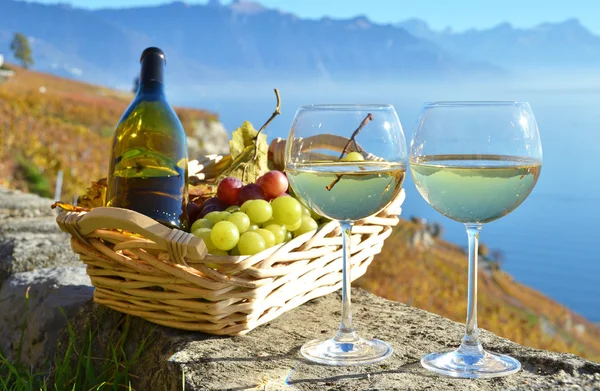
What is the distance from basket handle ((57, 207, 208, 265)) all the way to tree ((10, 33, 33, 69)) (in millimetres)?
54661

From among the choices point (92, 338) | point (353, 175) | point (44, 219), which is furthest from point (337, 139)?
point (44, 219)

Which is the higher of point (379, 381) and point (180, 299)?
point (180, 299)

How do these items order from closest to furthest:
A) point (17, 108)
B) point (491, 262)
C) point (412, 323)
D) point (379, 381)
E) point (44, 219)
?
1. point (379, 381)
2. point (412, 323)
3. point (44, 219)
4. point (491, 262)
5. point (17, 108)

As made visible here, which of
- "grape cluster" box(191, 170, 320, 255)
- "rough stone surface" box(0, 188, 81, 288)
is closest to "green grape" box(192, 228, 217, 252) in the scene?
"grape cluster" box(191, 170, 320, 255)

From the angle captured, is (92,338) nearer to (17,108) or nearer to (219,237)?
(219,237)

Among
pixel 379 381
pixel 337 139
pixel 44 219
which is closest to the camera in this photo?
pixel 379 381

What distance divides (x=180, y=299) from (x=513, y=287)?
12.5 meters

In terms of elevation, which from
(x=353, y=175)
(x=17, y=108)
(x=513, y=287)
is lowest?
(x=513, y=287)

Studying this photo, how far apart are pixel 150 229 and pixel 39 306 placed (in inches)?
37.5

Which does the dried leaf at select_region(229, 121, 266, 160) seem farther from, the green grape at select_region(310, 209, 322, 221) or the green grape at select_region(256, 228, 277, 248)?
the green grape at select_region(256, 228, 277, 248)

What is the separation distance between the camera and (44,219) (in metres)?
3.59

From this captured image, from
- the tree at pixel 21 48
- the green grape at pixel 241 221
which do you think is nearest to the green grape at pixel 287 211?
the green grape at pixel 241 221

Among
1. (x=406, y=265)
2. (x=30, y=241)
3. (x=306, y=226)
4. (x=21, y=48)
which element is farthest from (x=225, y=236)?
(x=21, y=48)

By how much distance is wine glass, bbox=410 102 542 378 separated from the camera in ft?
4.63
